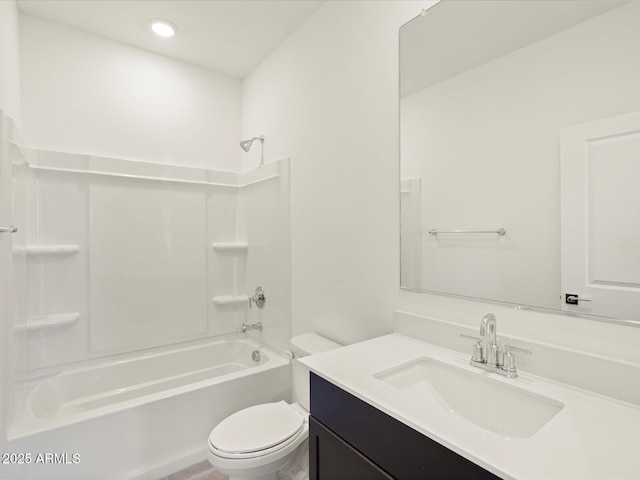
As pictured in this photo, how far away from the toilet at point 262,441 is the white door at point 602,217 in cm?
119

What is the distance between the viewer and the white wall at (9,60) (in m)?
1.57

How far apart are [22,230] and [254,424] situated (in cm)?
171

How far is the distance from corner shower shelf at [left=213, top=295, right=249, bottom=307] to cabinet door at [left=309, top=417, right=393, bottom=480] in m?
1.74

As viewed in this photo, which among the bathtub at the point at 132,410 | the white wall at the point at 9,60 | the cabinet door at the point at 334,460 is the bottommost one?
the bathtub at the point at 132,410

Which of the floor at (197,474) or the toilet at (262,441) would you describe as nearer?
the toilet at (262,441)

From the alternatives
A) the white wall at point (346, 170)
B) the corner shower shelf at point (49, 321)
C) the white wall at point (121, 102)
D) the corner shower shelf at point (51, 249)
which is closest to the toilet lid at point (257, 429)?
the white wall at point (346, 170)

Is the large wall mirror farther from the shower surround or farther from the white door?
the shower surround

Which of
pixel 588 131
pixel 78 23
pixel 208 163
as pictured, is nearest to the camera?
pixel 588 131

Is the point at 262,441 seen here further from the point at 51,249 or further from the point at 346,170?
the point at 51,249

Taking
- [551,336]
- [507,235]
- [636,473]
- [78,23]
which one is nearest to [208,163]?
[78,23]

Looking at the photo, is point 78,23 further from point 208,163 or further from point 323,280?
point 323,280

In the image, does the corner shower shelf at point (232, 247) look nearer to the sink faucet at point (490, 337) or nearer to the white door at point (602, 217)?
the sink faucet at point (490, 337)

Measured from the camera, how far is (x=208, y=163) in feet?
9.24

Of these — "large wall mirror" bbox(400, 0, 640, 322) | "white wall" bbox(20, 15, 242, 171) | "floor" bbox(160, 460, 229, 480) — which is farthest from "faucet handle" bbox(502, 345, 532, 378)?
"white wall" bbox(20, 15, 242, 171)
